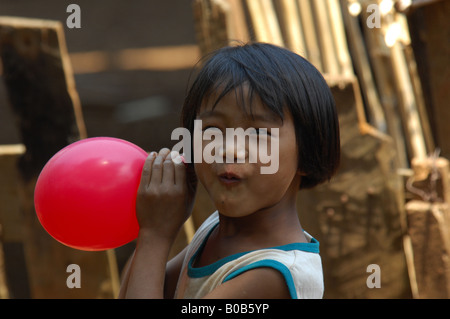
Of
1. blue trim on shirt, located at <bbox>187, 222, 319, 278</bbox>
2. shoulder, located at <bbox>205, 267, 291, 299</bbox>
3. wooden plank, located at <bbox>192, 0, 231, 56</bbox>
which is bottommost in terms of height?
shoulder, located at <bbox>205, 267, 291, 299</bbox>

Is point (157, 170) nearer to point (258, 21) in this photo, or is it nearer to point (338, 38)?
point (258, 21)

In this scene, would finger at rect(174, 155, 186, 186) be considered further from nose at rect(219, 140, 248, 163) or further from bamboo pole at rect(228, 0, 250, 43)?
bamboo pole at rect(228, 0, 250, 43)

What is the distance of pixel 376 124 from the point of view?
3.71m

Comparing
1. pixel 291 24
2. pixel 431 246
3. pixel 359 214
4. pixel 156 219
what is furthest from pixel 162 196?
pixel 291 24

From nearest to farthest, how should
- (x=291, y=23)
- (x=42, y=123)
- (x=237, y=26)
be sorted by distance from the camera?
1. (x=42, y=123)
2. (x=237, y=26)
3. (x=291, y=23)

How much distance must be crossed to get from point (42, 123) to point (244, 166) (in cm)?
187

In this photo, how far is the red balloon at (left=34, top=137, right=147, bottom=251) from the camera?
1.77 m

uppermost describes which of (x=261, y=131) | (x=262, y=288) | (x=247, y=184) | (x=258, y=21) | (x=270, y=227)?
(x=258, y=21)

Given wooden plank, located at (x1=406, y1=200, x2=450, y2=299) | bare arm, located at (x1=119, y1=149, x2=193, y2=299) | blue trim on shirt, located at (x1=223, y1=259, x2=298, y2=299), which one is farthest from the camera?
wooden plank, located at (x1=406, y1=200, x2=450, y2=299)

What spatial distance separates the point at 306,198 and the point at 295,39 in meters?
1.05

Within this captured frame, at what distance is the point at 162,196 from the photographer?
1.77m

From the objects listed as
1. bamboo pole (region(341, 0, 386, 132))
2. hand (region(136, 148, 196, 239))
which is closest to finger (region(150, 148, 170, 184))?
hand (region(136, 148, 196, 239))
